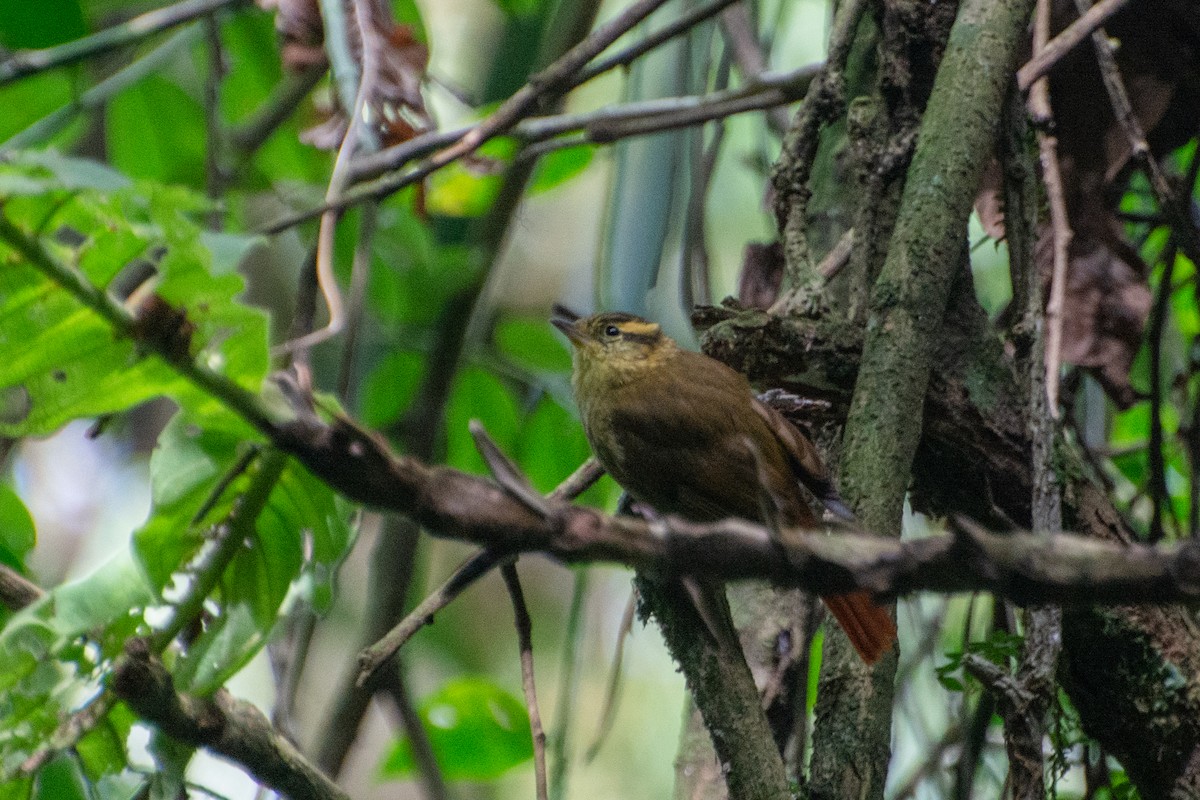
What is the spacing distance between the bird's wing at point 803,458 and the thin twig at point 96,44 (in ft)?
4.91

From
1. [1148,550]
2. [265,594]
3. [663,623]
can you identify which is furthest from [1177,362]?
[1148,550]

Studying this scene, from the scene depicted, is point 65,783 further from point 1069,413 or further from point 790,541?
point 1069,413

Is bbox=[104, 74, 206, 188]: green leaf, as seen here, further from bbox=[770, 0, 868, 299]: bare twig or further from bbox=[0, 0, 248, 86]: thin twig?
bbox=[770, 0, 868, 299]: bare twig

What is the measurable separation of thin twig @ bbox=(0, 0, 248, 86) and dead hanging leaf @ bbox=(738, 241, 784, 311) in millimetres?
1232

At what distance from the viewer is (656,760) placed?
24.2ft

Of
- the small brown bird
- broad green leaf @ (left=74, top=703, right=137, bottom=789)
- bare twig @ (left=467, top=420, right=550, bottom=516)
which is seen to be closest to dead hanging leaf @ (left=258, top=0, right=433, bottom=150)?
the small brown bird

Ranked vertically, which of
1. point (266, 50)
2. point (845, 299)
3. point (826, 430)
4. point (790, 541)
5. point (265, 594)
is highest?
point (266, 50)

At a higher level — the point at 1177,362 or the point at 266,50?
the point at 266,50

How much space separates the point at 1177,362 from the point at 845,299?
1.47 metres

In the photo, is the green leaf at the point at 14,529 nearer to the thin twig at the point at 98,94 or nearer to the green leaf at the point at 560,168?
the thin twig at the point at 98,94

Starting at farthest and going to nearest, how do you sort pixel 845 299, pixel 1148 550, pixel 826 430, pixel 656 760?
pixel 656 760 < pixel 845 299 < pixel 826 430 < pixel 1148 550

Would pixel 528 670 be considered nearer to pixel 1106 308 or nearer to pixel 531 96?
pixel 531 96

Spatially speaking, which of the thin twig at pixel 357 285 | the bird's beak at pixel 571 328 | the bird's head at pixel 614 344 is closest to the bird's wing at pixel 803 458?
the bird's head at pixel 614 344

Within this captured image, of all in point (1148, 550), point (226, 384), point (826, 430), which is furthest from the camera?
point (826, 430)
